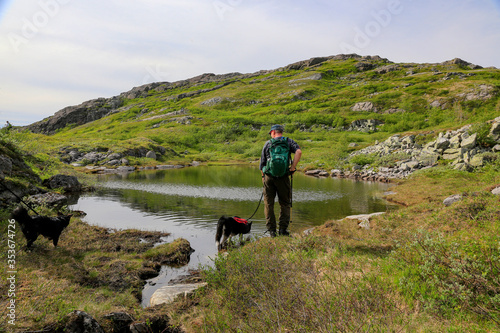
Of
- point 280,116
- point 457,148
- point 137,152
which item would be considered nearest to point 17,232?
point 457,148

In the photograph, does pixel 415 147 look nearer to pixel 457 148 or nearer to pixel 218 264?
pixel 457 148

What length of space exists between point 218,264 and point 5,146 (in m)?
15.6

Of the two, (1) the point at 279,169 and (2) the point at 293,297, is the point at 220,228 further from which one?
(2) the point at 293,297

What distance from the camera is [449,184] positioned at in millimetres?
20531

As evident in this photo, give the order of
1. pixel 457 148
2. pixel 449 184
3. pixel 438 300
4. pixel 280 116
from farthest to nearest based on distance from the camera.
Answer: pixel 280 116 → pixel 457 148 → pixel 449 184 → pixel 438 300

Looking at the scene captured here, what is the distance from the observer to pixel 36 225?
7.86 meters

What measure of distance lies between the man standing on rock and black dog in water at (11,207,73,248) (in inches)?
270

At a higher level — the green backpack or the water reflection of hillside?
the green backpack

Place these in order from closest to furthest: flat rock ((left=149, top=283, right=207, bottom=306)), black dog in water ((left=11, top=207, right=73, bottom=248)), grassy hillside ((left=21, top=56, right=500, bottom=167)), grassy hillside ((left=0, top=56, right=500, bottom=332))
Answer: grassy hillside ((left=0, top=56, right=500, bottom=332)), flat rock ((left=149, top=283, right=207, bottom=306)), black dog in water ((left=11, top=207, right=73, bottom=248)), grassy hillside ((left=21, top=56, right=500, bottom=167))

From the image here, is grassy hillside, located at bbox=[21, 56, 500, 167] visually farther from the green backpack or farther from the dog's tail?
the dog's tail

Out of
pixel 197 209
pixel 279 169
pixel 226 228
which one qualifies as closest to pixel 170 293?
pixel 226 228

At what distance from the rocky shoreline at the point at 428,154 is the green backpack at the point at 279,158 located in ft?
75.3

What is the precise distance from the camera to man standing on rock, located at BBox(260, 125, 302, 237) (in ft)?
27.8

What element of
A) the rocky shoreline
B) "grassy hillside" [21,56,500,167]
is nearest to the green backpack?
the rocky shoreline
